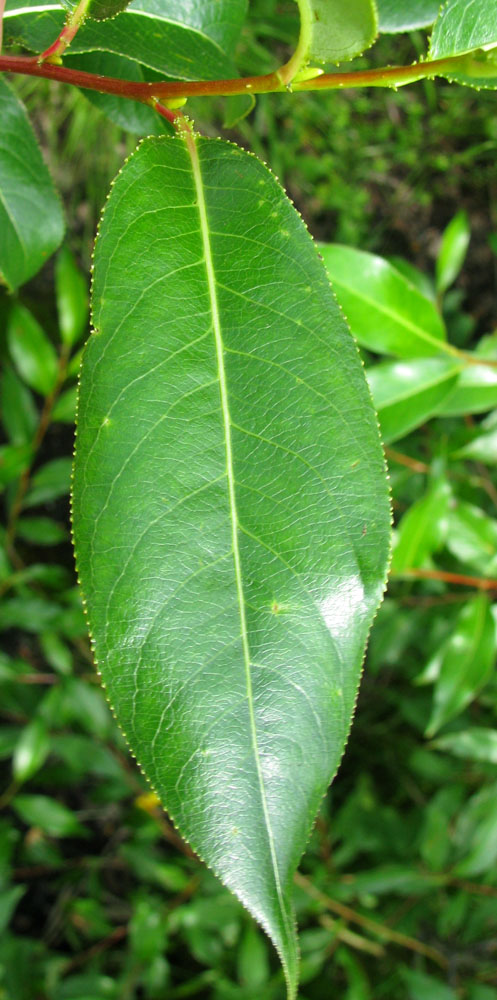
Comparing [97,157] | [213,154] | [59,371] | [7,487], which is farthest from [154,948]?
[97,157]

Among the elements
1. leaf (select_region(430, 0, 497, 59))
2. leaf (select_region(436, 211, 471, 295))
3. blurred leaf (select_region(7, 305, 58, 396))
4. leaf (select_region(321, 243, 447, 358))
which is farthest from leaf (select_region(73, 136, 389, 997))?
blurred leaf (select_region(7, 305, 58, 396))

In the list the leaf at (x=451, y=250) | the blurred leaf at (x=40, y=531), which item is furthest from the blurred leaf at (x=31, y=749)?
the leaf at (x=451, y=250)

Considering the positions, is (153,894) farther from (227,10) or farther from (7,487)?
(227,10)

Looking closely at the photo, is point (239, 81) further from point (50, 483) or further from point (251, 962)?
point (251, 962)

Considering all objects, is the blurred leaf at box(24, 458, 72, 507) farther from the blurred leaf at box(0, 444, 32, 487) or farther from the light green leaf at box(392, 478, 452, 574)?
the light green leaf at box(392, 478, 452, 574)

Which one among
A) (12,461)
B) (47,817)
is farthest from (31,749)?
(12,461)

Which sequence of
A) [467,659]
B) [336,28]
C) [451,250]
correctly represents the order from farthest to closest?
[451,250] → [467,659] → [336,28]

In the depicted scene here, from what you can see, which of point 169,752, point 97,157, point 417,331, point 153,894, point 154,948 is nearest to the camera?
point 169,752
